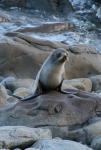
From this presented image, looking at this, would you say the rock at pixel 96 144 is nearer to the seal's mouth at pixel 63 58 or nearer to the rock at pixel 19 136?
the rock at pixel 19 136

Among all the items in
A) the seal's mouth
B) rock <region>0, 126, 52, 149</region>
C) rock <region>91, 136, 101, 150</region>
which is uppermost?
the seal's mouth

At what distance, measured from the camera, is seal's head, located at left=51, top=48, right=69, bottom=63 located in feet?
25.5

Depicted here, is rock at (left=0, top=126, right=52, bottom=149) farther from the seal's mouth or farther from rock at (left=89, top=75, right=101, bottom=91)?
rock at (left=89, top=75, right=101, bottom=91)

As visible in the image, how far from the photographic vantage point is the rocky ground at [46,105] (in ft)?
19.2

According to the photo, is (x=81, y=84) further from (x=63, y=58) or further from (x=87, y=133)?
(x=87, y=133)

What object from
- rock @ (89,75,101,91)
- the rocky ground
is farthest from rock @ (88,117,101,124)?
rock @ (89,75,101,91)

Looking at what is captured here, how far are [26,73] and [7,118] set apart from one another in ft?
19.9

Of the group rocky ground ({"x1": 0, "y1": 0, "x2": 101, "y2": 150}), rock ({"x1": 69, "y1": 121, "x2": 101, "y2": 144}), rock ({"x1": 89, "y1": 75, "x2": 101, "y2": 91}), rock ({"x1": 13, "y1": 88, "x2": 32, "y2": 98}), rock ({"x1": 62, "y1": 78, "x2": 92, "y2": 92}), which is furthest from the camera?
rock ({"x1": 89, "y1": 75, "x2": 101, "y2": 91})

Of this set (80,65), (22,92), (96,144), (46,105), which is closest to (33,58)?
(80,65)

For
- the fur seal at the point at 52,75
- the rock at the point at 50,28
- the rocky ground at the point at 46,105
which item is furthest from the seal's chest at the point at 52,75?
the rock at the point at 50,28

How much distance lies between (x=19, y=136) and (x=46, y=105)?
5.19ft

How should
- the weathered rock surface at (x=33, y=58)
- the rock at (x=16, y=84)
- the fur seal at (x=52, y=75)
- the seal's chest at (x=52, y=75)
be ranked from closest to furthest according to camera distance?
the fur seal at (x=52, y=75) < the seal's chest at (x=52, y=75) < the rock at (x=16, y=84) < the weathered rock surface at (x=33, y=58)

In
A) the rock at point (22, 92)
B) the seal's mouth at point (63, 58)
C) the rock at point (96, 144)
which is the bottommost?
the rock at point (22, 92)

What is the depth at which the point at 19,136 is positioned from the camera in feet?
19.1
